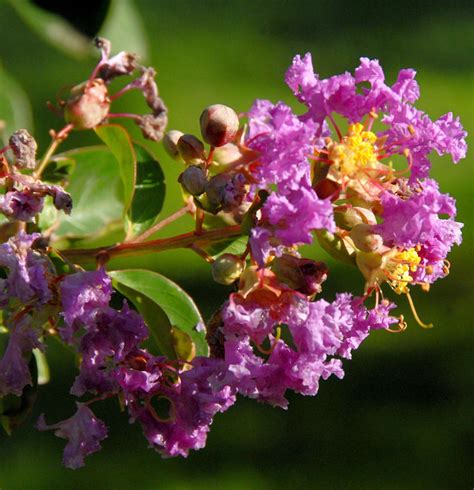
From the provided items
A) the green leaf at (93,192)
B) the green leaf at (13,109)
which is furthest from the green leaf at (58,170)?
the green leaf at (13,109)

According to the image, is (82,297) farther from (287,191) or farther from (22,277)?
(287,191)

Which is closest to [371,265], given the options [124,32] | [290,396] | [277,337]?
[277,337]

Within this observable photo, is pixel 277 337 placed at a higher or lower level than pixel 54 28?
lower

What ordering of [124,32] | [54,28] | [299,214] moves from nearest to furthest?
[299,214] < [54,28] < [124,32]

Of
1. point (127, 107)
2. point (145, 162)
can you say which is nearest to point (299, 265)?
point (145, 162)

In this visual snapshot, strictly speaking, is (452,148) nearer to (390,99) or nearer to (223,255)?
(390,99)

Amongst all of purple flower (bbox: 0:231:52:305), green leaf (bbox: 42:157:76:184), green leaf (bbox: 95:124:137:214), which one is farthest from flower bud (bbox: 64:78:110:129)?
purple flower (bbox: 0:231:52:305)
